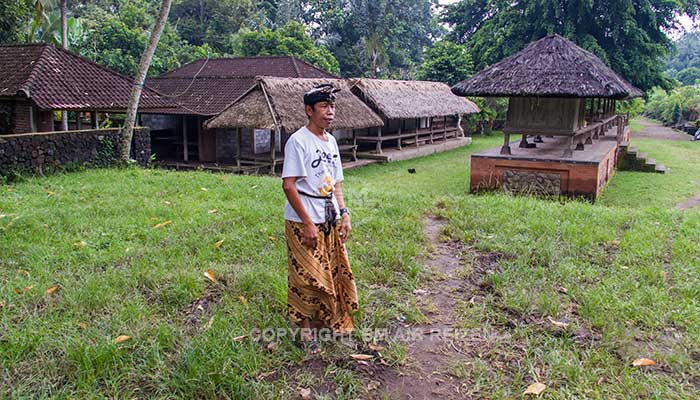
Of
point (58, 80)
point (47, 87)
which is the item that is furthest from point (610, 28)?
point (47, 87)

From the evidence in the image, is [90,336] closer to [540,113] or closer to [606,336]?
[606,336]

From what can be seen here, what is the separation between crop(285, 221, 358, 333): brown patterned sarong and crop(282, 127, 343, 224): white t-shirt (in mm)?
122

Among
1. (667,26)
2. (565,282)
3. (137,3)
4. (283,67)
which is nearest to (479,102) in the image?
(667,26)

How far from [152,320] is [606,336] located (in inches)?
127

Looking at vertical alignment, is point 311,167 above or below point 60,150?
above

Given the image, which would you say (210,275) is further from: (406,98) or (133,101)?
(406,98)

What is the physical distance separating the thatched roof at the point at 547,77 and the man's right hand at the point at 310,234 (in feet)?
33.1

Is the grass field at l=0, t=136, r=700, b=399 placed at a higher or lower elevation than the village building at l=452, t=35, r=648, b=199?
lower

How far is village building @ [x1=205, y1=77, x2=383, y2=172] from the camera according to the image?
15.9 metres

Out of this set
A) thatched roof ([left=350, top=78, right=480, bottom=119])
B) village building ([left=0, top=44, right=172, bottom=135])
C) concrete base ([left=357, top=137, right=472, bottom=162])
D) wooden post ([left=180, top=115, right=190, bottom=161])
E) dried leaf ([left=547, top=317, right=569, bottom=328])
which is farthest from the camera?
thatched roof ([left=350, top=78, right=480, bottom=119])

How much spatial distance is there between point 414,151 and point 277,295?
18738 millimetres

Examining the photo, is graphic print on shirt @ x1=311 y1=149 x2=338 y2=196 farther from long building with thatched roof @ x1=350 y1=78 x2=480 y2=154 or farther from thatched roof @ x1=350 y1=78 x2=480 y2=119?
thatched roof @ x1=350 y1=78 x2=480 y2=119

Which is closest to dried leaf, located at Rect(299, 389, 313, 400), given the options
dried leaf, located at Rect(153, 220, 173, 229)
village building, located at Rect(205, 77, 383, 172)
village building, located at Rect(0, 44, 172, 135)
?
dried leaf, located at Rect(153, 220, 173, 229)

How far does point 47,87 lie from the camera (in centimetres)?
1287
